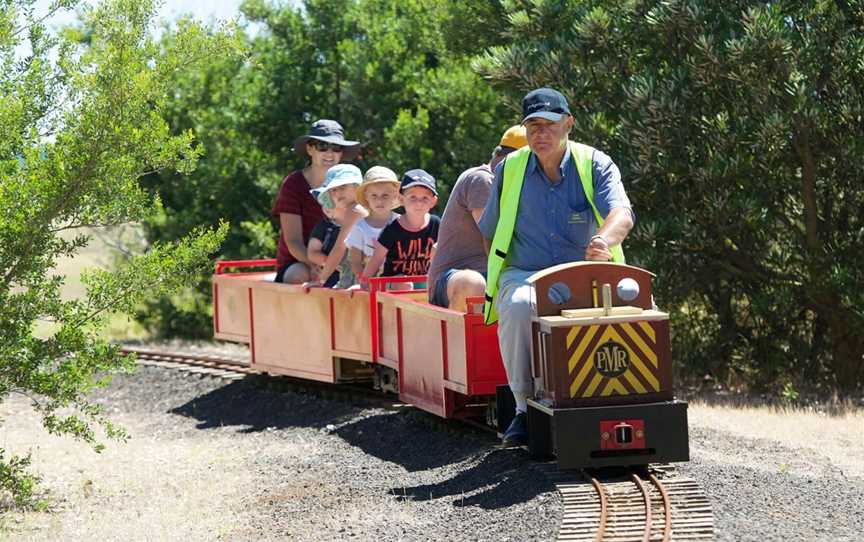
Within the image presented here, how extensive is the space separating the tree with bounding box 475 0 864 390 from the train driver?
5262 mm

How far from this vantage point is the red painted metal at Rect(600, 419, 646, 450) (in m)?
7.52

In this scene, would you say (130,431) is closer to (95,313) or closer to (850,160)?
(95,313)

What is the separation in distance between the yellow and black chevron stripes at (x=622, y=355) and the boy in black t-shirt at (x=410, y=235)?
10.9ft

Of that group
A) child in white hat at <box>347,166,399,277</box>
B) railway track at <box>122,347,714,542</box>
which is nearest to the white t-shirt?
child in white hat at <box>347,166,399,277</box>

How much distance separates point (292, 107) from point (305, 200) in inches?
338

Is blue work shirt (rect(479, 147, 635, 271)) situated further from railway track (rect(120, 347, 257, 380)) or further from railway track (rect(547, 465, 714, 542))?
railway track (rect(120, 347, 257, 380))

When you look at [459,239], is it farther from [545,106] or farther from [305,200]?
[305,200]

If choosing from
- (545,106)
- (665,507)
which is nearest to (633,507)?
(665,507)

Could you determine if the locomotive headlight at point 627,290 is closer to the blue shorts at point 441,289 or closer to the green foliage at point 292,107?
the blue shorts at point 441,289

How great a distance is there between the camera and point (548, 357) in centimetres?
770

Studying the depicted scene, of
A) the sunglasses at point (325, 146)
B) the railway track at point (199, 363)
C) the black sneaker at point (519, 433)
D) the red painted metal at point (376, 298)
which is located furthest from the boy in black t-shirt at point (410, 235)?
the railway track at point (199, 363)

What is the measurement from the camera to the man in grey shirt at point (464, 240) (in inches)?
358

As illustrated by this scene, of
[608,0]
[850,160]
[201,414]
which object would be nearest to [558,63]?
[608,0]

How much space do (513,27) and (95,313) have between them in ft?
24.2
